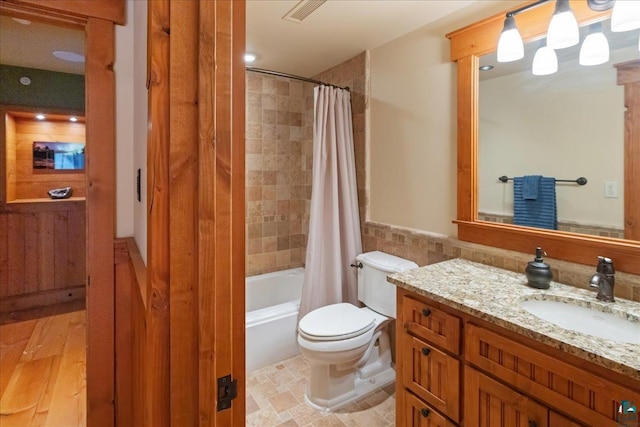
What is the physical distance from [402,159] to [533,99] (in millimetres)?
857

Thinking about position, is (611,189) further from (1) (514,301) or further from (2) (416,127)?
(2) (416,127)

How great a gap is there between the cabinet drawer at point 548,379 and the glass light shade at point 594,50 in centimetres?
126

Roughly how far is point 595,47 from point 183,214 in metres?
1.82

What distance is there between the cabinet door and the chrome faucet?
54cm

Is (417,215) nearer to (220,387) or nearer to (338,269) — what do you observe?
(338,269)

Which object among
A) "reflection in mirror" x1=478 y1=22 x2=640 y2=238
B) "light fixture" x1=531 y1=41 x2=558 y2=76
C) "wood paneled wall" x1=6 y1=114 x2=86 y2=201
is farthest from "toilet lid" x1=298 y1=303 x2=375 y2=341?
"wood paneled wall" x1=6 y1=114 x2=86 y2=201

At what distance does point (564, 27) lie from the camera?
1.49 m

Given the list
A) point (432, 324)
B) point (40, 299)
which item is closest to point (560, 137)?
point (432, 324)

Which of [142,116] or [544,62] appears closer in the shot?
[142,116]

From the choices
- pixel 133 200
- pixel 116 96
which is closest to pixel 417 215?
pixel 133 200

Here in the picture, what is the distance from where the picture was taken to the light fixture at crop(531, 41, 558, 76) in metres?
1.62

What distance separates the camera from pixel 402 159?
7.84 feet

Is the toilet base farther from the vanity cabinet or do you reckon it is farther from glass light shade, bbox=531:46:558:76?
glass light shade, bbox=531:46:558:76

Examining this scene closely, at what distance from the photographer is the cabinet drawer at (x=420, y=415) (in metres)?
1.43
